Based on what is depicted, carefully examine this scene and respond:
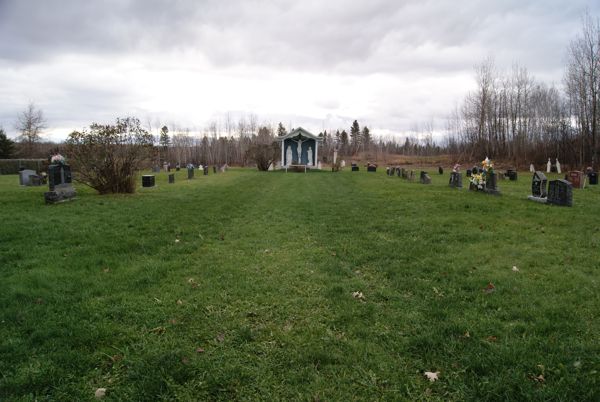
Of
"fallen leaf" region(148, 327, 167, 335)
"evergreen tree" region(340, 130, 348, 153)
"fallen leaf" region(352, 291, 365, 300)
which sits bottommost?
"fallen leaf" region(148, 327, 167, 335)

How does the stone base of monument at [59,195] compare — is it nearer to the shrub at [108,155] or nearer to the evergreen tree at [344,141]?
the shrub at [108,155]

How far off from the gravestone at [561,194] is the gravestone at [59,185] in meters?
15.3

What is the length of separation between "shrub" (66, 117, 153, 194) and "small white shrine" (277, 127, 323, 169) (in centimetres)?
2402

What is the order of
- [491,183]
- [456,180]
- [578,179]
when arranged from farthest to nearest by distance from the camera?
1. [456,180]
2. [578,179]
3. [491,183]

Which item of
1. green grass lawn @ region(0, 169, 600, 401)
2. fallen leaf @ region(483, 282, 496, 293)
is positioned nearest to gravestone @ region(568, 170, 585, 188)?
green grass lawn @ region(0, 169, 600, 401)

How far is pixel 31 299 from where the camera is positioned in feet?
14.3

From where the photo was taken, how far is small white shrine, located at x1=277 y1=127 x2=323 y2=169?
126ft

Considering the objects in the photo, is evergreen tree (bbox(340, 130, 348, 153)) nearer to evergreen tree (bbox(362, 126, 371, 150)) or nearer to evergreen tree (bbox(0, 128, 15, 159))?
evergreen tree (bbox(362, 126, 371, 150))

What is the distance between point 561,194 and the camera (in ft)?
37.0

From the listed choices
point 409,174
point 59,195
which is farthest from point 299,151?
point 59,195

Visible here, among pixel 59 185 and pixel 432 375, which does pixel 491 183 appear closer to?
pixel 432 375

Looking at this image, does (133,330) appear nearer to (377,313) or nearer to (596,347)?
(377,313)

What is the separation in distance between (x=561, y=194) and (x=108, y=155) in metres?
15.2

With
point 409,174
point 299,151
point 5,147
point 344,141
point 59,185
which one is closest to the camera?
point 59,185
